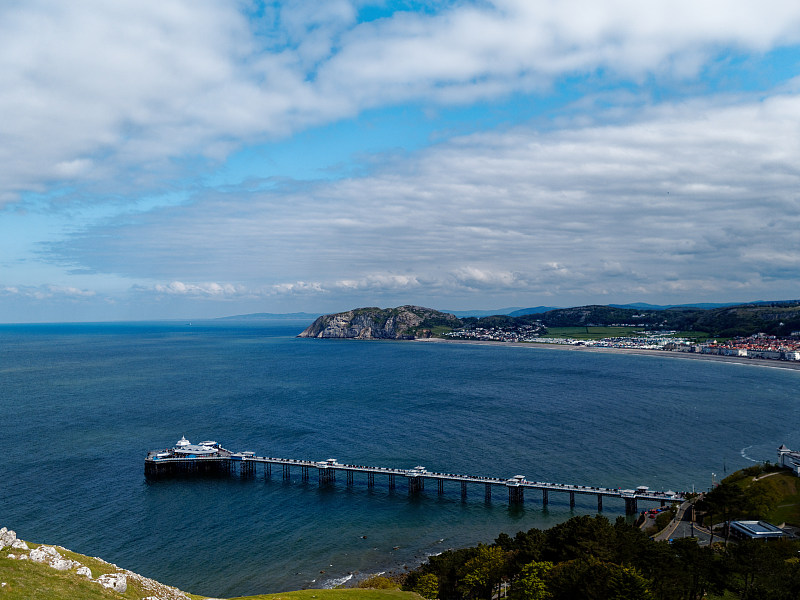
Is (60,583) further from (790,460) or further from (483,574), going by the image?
(790,460)

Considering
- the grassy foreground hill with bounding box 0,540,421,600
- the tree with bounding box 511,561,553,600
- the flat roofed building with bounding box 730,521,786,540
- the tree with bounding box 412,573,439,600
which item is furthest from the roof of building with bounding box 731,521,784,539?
the grassy foreground hill with bounding box 0,540,421,600

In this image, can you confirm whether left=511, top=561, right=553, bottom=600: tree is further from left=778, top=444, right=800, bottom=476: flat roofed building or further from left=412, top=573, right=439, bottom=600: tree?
left=778, top=444, right=800, bottom=476: flat roofed building

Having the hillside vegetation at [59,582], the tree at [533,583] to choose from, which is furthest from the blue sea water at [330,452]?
the hillside vegetation at [59,582]

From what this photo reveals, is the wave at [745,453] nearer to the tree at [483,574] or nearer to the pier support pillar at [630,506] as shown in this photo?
the pier support pillar at [630,506]

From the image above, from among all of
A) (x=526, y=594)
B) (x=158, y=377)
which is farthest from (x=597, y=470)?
(x=158, y=377)

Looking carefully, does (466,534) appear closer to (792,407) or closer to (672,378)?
(792,407)

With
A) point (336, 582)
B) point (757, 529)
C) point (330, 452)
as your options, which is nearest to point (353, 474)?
point (330, 452)
